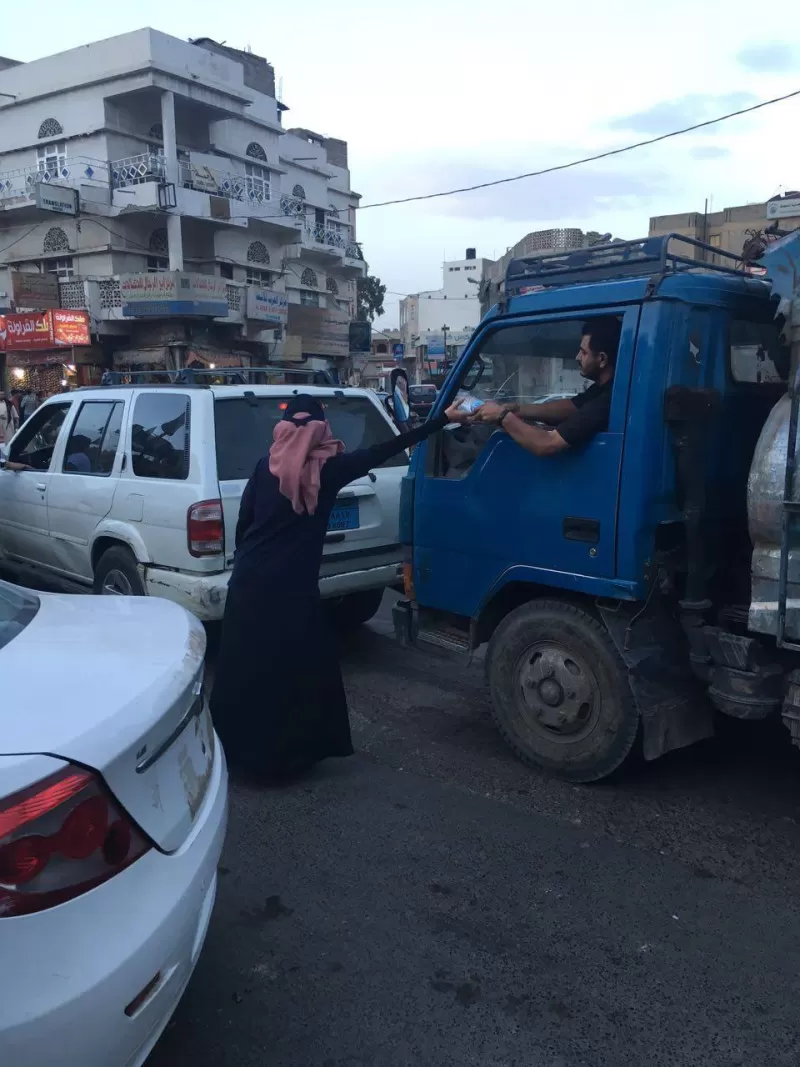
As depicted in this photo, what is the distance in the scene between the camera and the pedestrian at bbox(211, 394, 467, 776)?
12.7 feet

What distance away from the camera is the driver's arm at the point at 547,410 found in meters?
4.00

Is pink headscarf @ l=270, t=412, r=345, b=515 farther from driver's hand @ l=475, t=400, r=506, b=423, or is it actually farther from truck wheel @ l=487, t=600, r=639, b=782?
truck wheel @ l=487, t=600, r=639, b=782

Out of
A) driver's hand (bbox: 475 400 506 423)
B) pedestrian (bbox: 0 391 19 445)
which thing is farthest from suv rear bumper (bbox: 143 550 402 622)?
pedestrian (bbox: 0 391 19 445)

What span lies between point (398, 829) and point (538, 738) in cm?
85

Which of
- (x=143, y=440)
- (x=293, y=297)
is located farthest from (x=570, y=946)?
(x=293, y=297)

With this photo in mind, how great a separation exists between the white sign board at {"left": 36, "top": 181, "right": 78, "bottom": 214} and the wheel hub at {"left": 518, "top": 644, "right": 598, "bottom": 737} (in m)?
33.1

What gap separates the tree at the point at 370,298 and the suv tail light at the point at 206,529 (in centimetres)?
6257

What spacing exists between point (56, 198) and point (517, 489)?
3337 cm

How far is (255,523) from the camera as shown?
13.0ft

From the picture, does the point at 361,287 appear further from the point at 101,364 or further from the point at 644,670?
the point at 644,670

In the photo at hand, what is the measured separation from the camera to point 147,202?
33.1 metres

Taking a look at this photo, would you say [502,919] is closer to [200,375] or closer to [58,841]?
[58,841]

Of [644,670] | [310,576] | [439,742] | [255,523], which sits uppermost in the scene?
[255,523]

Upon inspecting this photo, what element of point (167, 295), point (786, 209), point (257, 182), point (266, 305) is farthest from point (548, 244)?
point (257, 182)
